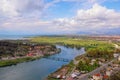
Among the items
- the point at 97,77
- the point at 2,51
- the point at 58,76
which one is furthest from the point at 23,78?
the point at 2,51

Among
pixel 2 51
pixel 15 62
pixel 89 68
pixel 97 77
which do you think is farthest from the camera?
pixel 2 51

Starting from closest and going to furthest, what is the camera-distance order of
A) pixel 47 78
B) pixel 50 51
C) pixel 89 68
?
pixel 47 78, pixel 89 68, pixel 50 51

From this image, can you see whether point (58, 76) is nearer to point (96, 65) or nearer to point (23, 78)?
point (23, 78)

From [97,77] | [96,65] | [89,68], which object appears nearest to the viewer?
[97,77]

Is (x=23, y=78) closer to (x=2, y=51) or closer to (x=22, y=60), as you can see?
(x=22, y=60)

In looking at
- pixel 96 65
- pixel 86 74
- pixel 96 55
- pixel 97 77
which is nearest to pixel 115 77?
pixel 97 77

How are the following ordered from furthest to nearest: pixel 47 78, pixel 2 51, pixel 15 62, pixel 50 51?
pixel 50 51
pixel 2 51
pixel 15 62
pixel 47 78

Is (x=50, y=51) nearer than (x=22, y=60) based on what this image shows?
No

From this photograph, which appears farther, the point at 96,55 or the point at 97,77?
the point at 96,55
